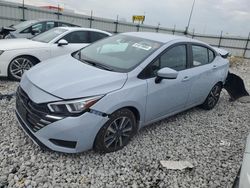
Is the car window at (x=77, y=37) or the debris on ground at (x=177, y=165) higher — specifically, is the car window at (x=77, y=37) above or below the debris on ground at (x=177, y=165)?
above

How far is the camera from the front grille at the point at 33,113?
2.71m

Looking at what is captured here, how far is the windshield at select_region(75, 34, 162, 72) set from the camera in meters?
3.42

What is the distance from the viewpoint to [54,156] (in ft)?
9.79

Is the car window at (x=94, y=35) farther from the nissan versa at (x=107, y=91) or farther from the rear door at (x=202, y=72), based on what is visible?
the rear door at (x=202, y=72)

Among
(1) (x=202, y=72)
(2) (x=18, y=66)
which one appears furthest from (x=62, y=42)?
(1) (x=202, y=72)

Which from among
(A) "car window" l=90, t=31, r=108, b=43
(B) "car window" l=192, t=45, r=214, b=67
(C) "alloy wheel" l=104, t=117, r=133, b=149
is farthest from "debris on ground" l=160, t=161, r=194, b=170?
(A) "car window" l=90, t=31, r=108, b=43

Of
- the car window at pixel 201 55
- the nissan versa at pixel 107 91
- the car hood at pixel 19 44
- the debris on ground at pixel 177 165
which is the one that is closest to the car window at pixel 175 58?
the nissan versa at pixel 107 91

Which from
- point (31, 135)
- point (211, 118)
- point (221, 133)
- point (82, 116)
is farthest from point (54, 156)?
point (211, 118)

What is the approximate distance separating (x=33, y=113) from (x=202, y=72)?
3116 millimetres

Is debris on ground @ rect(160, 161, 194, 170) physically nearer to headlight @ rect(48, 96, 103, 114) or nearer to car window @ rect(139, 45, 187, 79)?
car window @ rect(139, 45, 187, 79)

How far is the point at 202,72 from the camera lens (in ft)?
14.7

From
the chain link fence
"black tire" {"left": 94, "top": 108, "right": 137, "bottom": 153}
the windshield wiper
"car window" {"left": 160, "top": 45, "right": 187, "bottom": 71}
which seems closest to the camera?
"black tire" {"left": 94, "top": 108, "right": 137, "bottom": 153}

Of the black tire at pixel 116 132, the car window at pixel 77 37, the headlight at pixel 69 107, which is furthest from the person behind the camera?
the car window at pixel 77 37

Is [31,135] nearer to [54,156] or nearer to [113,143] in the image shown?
[54,156]
